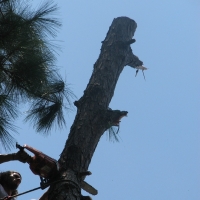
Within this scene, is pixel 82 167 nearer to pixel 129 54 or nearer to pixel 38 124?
pixel 38 124

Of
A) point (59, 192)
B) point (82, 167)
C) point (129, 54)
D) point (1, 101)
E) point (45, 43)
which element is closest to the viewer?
point (59, 192)

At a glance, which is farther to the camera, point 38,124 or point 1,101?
point 38,124

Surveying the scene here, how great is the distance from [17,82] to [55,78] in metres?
0.38

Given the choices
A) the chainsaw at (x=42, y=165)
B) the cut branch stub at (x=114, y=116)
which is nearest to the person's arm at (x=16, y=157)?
the chainsaw at (x=42, y=165)

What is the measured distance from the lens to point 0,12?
321 cm

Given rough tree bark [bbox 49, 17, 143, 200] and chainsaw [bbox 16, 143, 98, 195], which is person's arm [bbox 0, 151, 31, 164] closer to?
chainsaw [bbox 16, 143, 98, 195]

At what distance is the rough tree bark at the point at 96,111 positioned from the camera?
9.05 feet

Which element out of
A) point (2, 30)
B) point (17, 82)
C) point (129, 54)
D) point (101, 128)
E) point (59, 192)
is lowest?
point (59, 192)

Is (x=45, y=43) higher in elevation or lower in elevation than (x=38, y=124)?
higher

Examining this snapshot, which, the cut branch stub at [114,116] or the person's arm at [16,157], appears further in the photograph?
the cut branch stub at [114,116]

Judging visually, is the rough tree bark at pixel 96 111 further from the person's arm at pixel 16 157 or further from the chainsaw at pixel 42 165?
the person's arm at pixel 16 157

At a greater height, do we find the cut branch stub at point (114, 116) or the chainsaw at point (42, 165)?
the cut branch stub at point (114, 116)

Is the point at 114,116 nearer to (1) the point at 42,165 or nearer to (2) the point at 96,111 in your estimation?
(2) the point at 96,111

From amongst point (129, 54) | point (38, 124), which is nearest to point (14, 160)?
point (38, 124)
